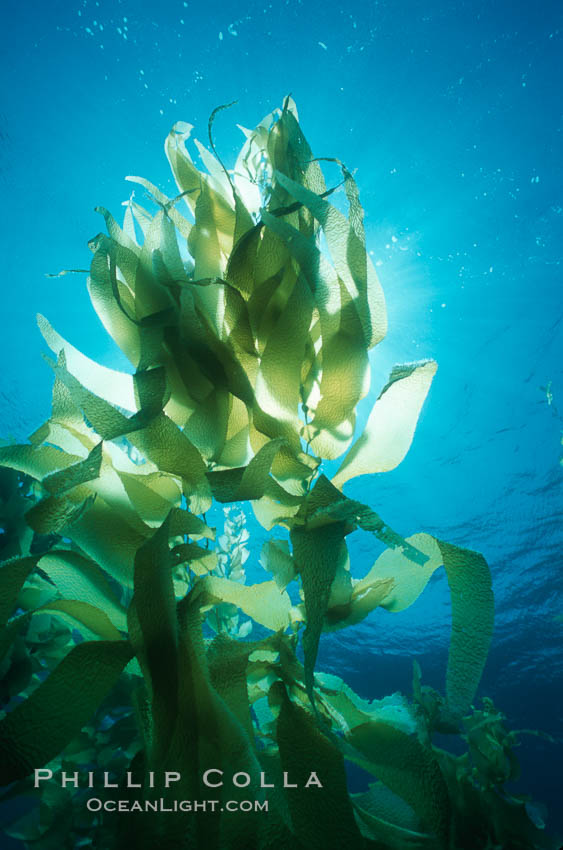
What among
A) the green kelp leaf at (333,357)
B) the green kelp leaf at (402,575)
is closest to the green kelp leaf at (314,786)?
the green kelp leaf at (402,575)

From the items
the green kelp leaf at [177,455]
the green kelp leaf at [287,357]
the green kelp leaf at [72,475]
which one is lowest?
the green kelp leaf at [72,475]

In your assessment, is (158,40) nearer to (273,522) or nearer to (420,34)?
(420,34)

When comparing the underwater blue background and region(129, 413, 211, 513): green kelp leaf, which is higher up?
the underwater blue background

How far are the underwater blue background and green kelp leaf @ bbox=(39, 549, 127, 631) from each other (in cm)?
535

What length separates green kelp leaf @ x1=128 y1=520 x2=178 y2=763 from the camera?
0.62 meters

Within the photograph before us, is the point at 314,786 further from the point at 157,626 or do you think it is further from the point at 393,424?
the point at 393,424

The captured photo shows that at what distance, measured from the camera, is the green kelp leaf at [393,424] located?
845 mm

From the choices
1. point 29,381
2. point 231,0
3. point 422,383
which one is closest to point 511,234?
point 231,0

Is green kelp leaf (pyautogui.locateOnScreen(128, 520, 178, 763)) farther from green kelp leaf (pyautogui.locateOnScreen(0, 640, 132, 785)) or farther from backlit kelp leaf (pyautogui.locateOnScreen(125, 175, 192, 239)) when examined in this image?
backlit kelp leaf (pyautogui.locateOnScreen(125, 175, 192, 239))

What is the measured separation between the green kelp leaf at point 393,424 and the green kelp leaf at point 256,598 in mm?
275

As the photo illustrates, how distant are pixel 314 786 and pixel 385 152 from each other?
27.4ft

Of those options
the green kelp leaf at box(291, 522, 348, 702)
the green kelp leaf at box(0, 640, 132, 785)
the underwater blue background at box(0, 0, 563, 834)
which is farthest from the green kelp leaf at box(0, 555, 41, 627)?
the underwater blue background at box(0, 0, 563, 834)

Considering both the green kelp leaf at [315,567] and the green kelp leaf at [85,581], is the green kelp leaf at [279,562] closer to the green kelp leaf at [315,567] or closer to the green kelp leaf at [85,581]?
the green kelp leaf at [315,567]

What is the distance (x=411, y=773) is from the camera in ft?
2.26
